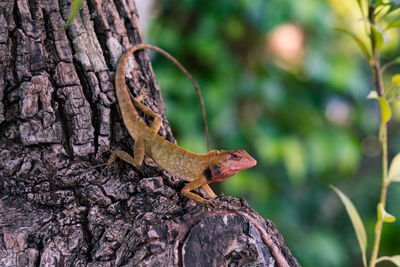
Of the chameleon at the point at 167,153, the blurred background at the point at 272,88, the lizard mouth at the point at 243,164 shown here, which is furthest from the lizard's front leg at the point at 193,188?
the blurred background at the point at 272,88

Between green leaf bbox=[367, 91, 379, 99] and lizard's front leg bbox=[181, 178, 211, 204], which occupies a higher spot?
green leaf bbox=[367, 91, 379, 99]

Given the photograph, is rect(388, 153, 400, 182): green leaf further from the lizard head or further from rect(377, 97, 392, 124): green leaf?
the lizard head

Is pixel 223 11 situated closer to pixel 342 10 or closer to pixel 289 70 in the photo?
pixel 289 70

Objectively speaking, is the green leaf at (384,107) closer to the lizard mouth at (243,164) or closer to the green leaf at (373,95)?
the green leaf at (373,95)

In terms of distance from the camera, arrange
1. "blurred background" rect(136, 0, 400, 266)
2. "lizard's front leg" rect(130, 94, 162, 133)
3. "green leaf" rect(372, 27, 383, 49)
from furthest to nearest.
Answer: "blurred background" rect(136, 0, 400, 266) < "lizard's front leg" rect(130, 94, 162, 133) < "green leaf" rect(372, 27, 383, 49)

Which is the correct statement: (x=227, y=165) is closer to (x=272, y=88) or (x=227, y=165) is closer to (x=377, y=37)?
(x=377, y=37)

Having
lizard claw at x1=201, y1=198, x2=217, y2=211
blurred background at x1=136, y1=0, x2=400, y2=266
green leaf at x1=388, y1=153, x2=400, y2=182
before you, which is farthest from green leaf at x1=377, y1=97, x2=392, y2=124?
blurred background at x1=136, y1=0, x2=400, y2=266

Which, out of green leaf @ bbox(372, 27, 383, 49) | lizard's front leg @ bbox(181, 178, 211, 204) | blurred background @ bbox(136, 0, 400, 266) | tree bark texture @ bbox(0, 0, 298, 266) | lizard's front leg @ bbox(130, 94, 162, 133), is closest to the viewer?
tree bark texture @ bbox(0, 0, 298, 266)

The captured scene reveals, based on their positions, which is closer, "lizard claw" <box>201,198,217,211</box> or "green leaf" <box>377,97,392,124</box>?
"lizard claw" <box>201,198,217,211</box>
